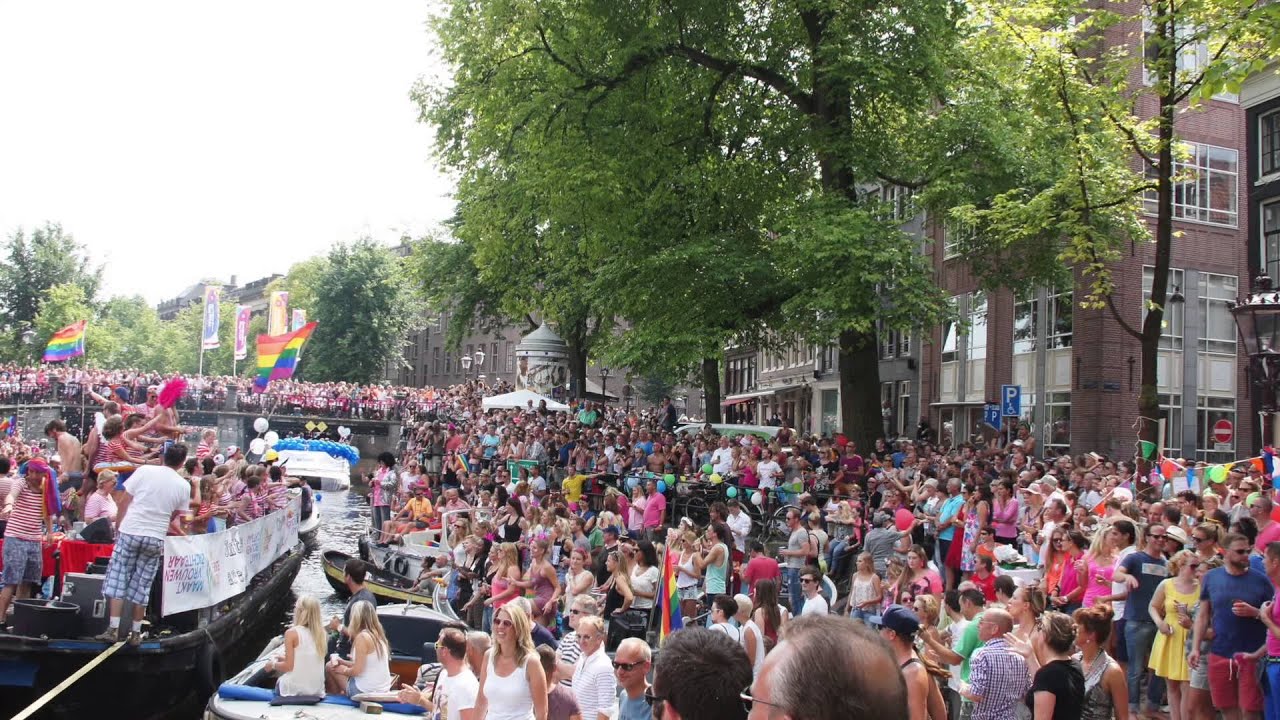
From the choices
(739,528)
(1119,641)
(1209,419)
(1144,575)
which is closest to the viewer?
(1144,575)

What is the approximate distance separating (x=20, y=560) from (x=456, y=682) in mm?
7554

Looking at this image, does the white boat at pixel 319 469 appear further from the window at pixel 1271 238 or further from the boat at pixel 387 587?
the window at pixel 1271 238

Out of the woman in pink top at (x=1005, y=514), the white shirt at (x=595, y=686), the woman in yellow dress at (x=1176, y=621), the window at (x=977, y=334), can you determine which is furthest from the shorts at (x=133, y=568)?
→ the window at (x=977, y=334)

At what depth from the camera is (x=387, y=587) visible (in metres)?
19.8

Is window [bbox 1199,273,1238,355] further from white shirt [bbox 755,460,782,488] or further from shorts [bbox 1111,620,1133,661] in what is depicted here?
shorts [bbox 1111,620,1133,661]

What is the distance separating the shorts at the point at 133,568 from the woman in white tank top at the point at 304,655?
322 centimetres

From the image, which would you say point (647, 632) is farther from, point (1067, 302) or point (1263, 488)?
point (1067, 302)

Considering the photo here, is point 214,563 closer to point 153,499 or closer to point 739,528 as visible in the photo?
point 153,499

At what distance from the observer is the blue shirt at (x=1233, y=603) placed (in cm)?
886

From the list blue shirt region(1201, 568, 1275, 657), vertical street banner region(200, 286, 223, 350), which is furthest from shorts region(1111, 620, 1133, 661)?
vertical street banner region(200, 286, 223, 350)

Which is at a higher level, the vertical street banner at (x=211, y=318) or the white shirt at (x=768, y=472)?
the vertical street banner at (x=211, y=318)

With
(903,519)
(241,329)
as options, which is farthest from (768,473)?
(241,329)

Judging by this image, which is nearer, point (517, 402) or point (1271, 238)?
point (1271, 238)

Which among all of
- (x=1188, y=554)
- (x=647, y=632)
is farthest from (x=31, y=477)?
(x=1188, y=554)
